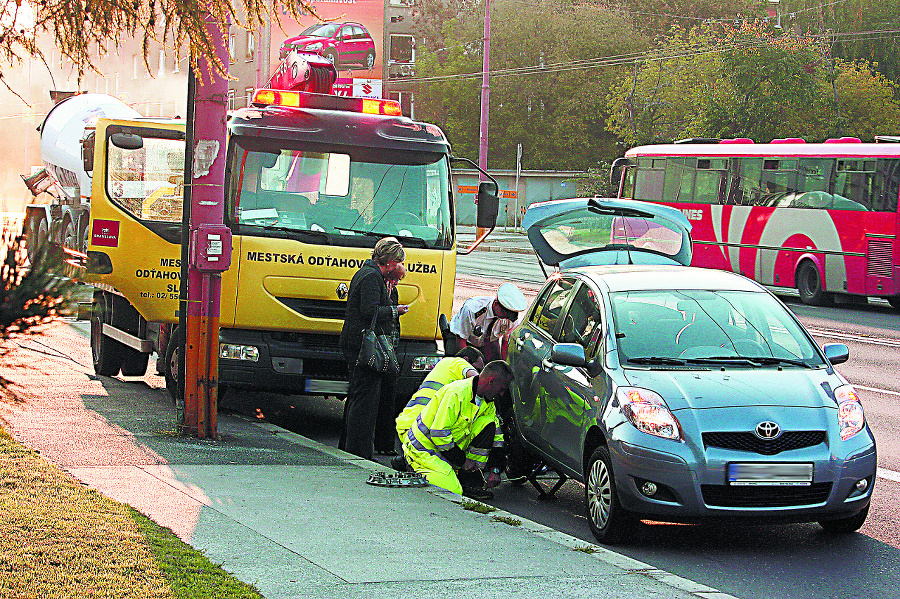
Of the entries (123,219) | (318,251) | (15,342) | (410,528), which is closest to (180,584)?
(410,528)

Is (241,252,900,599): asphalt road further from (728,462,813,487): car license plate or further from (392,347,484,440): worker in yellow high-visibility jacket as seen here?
(392,347,484,440): worker in yellow high-visibility jacket

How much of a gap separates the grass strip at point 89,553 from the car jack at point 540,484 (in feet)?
10.1

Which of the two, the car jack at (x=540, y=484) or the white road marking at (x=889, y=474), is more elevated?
the white road marking at (x=889, y=474)

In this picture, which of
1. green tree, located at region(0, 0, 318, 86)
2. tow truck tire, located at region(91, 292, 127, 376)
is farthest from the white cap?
green tree, located at region(0, 0, 318, 86)

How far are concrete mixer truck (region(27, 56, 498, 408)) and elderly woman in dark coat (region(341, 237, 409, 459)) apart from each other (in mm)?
907

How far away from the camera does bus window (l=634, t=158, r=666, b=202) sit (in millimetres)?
27375

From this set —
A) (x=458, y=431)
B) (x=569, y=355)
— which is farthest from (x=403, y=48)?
(x=569, y=355)

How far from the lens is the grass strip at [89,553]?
4617mm

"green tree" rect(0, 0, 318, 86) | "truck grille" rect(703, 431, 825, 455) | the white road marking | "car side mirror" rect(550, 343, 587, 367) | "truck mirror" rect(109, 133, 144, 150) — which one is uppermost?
"green tree" rect(0, 0, 318, 86)

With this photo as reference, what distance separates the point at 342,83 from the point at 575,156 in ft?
180

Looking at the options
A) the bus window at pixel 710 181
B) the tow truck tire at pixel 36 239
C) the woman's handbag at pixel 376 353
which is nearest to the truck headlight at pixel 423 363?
the woman's handbag at pixel 376 353

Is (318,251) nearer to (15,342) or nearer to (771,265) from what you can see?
(15,342)

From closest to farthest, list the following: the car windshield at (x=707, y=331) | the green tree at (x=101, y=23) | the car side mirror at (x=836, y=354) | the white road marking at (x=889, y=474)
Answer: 1. the green tree at (x=101, y=23)
2. the car windshield at (x=707, y=331)
3. the car side mirror at (x=836, y=354)
4. the white road marking at (x=889, y=474)

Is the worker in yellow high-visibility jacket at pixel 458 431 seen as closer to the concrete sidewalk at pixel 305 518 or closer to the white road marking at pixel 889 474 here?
the concrete sidewalk at pixel 305 518
